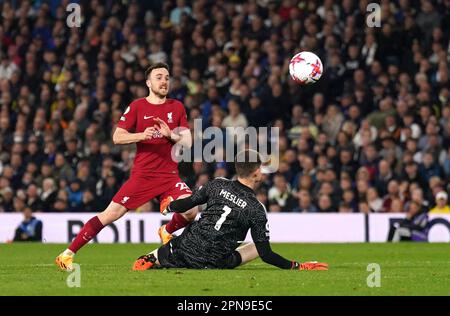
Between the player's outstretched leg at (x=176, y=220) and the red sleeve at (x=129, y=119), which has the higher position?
the red sleeve at (x=129, y=119)

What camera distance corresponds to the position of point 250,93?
22578 millimetres

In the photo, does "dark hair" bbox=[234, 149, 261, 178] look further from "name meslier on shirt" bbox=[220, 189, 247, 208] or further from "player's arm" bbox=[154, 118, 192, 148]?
"player's arm" bbox=[154, 118, 192, 148]

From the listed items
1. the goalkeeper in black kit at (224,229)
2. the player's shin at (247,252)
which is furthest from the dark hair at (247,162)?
the player's shin at (247,252)

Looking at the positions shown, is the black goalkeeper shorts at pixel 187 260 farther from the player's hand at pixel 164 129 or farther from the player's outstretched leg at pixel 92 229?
the player's hand at pixel 164 129

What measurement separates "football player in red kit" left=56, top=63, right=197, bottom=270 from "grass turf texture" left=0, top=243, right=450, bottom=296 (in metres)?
0.71

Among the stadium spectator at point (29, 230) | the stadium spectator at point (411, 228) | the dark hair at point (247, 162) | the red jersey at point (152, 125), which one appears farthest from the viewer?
the stadium spectator at point (29, 230)

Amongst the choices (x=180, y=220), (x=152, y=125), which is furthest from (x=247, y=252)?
(x=152, y=125)

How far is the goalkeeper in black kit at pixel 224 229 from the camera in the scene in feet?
36.7

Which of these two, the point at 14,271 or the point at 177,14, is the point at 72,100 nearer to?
the point at 177,14

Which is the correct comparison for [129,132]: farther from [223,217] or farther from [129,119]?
[223,217]

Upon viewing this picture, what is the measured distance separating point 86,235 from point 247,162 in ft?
6.79

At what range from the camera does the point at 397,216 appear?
19391 mm
